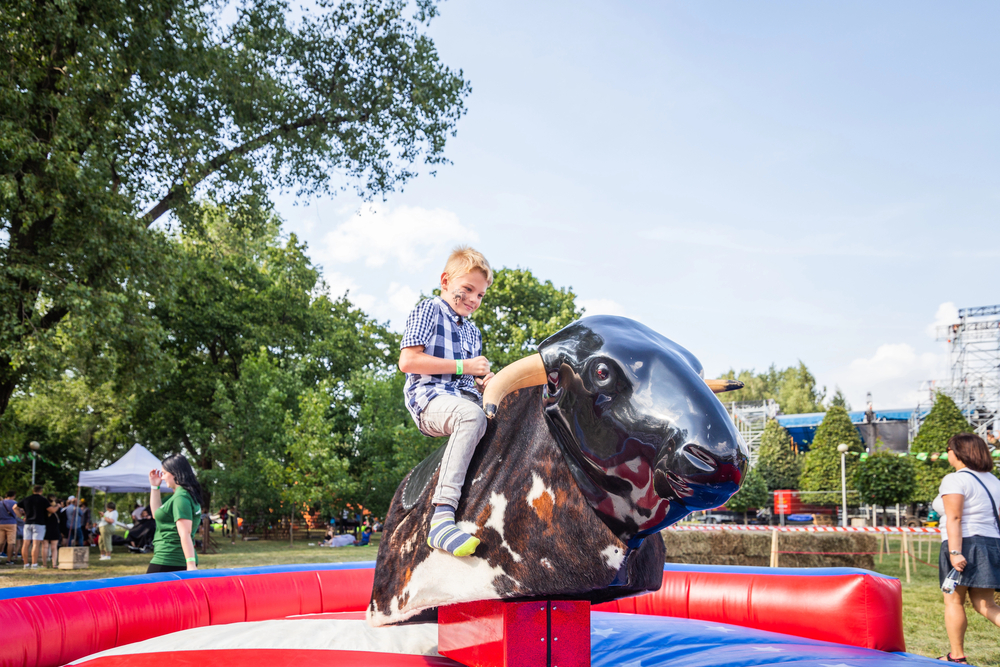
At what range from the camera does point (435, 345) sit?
2867mm

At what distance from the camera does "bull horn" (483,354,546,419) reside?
2277 millimetres

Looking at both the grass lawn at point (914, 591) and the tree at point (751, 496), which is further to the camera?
the tree at point (751, 496)

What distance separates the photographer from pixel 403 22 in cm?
1722

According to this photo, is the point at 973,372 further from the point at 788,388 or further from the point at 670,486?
the point at 670,486

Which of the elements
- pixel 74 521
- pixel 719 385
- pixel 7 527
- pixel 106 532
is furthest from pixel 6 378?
pixel 719 385

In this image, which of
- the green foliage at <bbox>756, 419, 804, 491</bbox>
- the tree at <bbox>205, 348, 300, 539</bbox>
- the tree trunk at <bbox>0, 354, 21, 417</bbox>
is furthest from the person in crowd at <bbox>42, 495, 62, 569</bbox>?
the green foliage at <bbox>756, 419, 804, 491</bbox>

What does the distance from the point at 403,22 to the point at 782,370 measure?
71299mm

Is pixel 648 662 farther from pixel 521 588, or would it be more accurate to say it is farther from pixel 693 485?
pixel 693 485

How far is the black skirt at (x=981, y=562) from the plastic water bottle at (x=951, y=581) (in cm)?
3

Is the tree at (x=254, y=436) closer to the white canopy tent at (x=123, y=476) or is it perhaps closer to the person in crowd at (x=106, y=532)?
the white canopy tent at (x=123, y=476)

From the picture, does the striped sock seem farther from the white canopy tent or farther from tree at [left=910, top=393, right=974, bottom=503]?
tree at [left=910, top=393, right=974, bottom=503]

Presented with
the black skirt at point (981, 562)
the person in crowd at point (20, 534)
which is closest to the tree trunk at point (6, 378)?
the person in crowd at point (20, 534)

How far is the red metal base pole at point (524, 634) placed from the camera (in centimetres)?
243

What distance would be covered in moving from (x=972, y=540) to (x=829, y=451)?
3076cm
